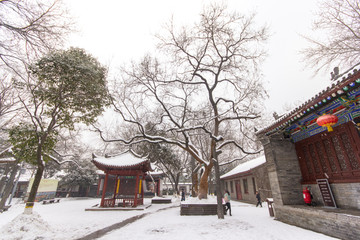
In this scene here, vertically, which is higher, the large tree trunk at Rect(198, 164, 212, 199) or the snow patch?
the large tree trunk at Rect(198, 164, 212, 199)

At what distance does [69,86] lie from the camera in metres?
6.79

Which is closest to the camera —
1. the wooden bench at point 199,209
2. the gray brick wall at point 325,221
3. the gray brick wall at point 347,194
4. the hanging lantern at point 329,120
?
the gray brick wall at point 325,221

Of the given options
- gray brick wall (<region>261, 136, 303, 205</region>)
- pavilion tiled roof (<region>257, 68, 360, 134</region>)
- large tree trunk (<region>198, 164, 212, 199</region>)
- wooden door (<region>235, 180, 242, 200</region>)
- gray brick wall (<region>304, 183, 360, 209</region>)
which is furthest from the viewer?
wooden door (<region>235, 180, 242, 200</region>)

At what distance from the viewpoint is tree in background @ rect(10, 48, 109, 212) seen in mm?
6434

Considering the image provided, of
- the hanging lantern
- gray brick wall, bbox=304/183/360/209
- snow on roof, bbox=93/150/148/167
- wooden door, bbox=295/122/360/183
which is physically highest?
snow on roof, bbox=93/150/148/167

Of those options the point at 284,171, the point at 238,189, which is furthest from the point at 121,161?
the point at 238,189

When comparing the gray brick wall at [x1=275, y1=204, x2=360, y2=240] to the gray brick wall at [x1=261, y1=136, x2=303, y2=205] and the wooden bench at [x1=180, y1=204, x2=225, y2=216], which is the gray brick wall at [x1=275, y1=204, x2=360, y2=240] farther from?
the wooden bench at [x1=180, y1=204, x2=225, y2=216]

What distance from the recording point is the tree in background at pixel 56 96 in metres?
6.43

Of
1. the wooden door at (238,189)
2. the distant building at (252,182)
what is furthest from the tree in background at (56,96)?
the wooden door at (238,189)

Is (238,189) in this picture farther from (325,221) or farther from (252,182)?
(325,221)

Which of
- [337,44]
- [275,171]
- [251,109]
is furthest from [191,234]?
[337,44]

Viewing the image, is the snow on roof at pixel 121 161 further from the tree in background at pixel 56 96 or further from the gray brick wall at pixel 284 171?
the gray brick wall at pixel 284 171

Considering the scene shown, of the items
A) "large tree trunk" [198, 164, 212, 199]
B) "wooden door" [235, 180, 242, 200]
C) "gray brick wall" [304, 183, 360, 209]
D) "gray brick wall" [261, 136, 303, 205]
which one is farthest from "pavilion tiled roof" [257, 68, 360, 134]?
"wooden door" [235, 180, 242, 200]

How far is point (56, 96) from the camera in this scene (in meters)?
6.73
